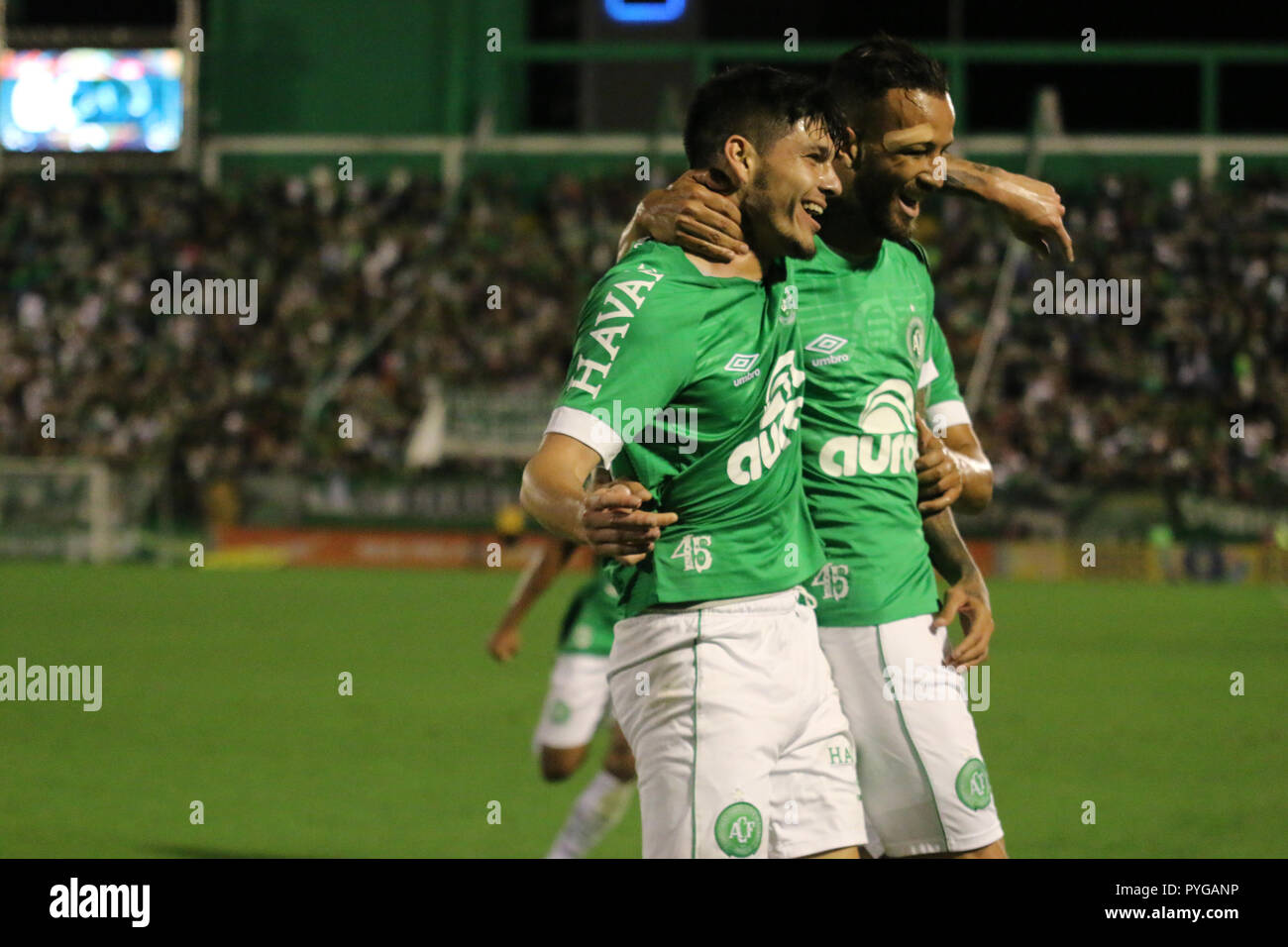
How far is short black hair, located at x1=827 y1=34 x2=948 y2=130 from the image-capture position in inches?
164

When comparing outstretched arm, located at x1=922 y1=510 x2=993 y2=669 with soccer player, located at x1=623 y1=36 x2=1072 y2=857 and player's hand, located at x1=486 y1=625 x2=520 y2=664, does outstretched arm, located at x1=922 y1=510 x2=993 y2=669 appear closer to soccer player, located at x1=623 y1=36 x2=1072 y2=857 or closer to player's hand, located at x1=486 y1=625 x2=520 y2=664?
soccer player, located at x1=623 y1=36 x2=1072 y2=857

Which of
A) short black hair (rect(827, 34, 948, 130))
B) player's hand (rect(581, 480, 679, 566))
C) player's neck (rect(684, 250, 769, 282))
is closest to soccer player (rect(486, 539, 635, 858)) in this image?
short black hair (rect(827, 34, 948, 130))

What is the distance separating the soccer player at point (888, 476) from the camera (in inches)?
158

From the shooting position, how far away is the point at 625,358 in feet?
11.1

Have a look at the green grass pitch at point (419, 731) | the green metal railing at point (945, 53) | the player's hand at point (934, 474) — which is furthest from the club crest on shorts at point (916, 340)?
the green metal railing at point (945, 53)

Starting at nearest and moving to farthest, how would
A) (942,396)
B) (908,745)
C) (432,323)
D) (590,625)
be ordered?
1. (908,745)
2. (942,396)
3. (590,625)
4. (432,323)

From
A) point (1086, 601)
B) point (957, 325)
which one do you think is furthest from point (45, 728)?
point (957, 325)

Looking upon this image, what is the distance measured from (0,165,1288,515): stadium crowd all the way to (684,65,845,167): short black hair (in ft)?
61.3

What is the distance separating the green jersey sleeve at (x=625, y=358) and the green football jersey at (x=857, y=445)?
0.71 m

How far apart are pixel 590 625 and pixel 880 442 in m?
3.14

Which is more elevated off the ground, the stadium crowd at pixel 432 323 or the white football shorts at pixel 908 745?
the stadium crowd at pixel 432 323

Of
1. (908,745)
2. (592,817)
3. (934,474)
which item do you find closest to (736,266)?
(934,474)
